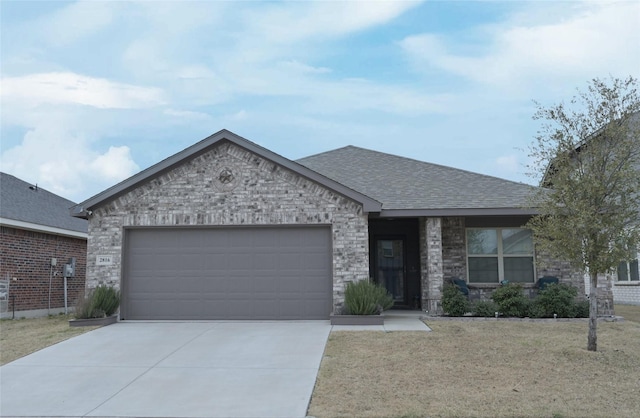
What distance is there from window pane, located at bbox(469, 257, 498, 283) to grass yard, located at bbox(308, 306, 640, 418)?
3.31 metres

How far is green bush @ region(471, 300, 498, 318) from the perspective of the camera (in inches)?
520

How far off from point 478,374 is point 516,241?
768 centimetres

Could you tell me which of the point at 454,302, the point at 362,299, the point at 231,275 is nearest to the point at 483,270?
the point at 454,302

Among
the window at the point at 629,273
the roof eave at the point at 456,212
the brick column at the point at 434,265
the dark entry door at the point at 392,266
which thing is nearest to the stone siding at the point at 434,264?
the brick column at the point at 434,265

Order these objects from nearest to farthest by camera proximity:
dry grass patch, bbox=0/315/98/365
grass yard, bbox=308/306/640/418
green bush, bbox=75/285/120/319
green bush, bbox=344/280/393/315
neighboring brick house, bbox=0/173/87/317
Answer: grass yard, bbox=308/306/640/418, dry grass patch, bbox=0/315/98/365, green bush, bbox=344/280/393/315, green bush, bbox=75/285/120/319, neighboring brick house, bbox=0/173/87/317

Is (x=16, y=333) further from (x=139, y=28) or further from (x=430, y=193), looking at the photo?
(x=430, y=193)

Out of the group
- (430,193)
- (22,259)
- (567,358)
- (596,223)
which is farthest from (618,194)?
(22,259)

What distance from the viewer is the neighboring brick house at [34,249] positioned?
15.8 metres

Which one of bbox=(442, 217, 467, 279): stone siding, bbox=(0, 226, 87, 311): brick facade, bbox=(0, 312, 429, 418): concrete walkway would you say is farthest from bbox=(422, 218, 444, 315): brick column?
bbox=(0, 226, 87, 311): brick facade

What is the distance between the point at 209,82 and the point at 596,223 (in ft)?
41.7

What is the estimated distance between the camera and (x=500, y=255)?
14.8 m

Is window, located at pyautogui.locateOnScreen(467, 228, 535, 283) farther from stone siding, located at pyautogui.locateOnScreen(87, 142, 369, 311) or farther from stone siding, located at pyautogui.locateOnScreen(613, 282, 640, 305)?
stone siding, located at pyautogui.locateOnScreen(613, 282, 640, 305)

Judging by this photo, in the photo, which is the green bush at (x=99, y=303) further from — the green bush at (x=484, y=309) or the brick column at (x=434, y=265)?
the green bush at (x=484, y=309)

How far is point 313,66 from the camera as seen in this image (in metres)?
15.6
